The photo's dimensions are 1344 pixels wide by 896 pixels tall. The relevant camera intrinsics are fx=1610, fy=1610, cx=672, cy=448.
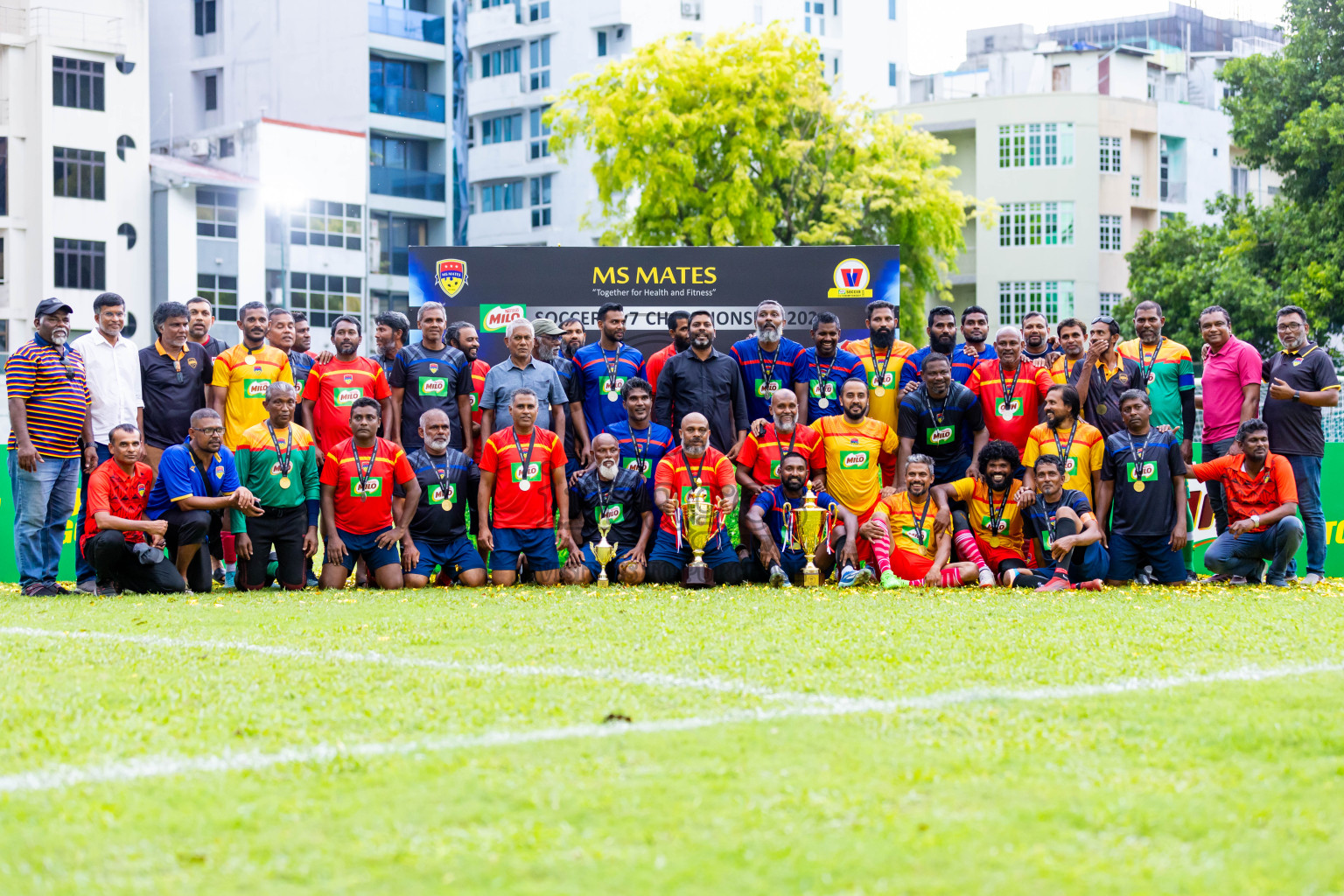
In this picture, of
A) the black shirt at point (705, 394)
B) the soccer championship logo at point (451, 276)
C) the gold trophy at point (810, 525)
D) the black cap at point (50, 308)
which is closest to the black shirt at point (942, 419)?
the gold trophy at point (810, 525)

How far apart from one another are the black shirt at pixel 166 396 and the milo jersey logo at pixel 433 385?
1.70 metres

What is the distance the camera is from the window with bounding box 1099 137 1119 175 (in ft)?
196

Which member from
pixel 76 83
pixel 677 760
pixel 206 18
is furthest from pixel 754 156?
pixel 677 760

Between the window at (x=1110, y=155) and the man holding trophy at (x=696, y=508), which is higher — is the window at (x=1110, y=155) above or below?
above

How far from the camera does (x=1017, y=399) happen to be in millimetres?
12484

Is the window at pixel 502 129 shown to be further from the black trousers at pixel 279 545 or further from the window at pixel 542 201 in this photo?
the black trousers at pixel 279 545

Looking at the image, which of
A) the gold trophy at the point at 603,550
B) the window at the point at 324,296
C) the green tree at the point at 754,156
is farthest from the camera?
the window at the point at 324,296

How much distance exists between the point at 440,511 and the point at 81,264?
125 ft

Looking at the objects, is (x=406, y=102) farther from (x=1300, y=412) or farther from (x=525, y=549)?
(x=1300, y=412)

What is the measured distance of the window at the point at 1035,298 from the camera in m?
58.9

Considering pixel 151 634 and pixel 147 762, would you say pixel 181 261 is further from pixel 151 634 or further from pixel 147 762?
pixel 147 762

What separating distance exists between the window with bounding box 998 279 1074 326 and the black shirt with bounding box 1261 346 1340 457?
4724 centimetres

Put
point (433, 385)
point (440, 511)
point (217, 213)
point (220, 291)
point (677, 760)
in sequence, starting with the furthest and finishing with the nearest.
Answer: point (220, 291)
point (217, 213)
point (433, 385)
point (440, 511)
point (677, 760)

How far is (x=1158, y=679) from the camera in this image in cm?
665
